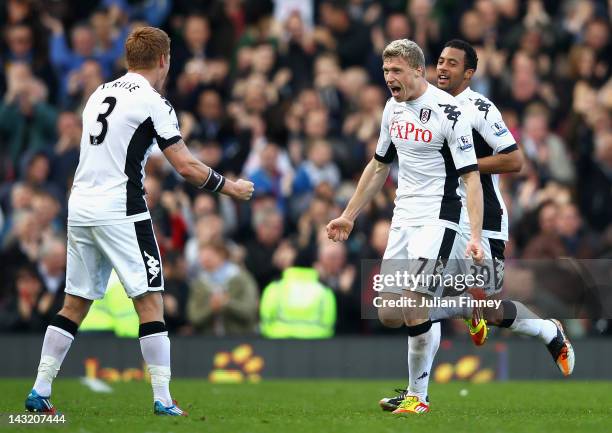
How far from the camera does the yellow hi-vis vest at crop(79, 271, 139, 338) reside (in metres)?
16.1

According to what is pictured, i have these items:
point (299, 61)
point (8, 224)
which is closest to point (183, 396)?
point (8, 224)

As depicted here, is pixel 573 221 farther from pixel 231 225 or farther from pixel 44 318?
pixel 44 318

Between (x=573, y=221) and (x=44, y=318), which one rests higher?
(x=573, y=221)

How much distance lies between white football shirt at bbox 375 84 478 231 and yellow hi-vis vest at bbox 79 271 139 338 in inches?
251

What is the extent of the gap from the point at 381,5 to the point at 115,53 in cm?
410

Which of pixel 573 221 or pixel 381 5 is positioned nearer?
pixel 573 221

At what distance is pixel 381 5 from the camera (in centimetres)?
2041

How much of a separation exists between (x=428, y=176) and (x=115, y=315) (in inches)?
268

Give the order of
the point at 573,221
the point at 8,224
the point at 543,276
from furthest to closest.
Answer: the point at 8,224
the point at 573,221
the point at 543,276

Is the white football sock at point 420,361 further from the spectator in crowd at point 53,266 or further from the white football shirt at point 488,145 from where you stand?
the spectator in crowd at point 53,266

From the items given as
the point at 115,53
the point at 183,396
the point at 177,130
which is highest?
the point at 115,53

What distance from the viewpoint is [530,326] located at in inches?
439

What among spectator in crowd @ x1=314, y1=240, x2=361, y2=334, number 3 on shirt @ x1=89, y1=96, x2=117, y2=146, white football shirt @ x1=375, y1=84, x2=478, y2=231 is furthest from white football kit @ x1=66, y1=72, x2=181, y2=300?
spectator in crowd @ x1=314, y1=240, x2=361, y2=334

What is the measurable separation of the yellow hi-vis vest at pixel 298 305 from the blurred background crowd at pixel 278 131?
27mm
